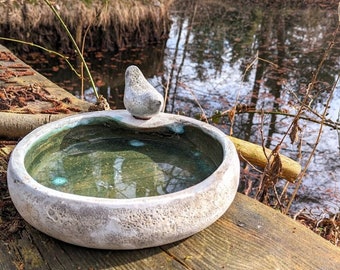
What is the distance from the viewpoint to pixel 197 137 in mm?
2016

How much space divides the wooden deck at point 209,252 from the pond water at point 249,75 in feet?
4.11

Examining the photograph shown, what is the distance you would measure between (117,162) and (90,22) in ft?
19.0

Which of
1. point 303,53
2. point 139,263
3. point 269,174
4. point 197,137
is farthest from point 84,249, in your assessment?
point 303,53

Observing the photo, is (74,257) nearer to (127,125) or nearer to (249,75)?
(127,125)

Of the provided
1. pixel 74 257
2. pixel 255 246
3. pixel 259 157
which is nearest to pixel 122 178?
pixel 74 257

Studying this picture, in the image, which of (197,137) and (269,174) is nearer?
(197,137)

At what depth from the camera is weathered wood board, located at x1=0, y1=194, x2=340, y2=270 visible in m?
1.54

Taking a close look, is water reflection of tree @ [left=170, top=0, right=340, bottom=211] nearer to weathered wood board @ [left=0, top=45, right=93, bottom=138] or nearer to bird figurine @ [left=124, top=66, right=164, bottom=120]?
weathered wood board @ [left=0, top=45, right=93, bottom=138]

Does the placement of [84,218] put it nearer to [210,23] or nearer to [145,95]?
[145,95]

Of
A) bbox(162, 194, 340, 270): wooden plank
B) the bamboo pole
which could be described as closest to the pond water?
the bamboo pole

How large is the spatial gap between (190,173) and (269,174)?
655 mm

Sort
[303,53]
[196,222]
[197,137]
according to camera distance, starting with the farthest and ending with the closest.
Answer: [303,53] → [197,137] → [196,222]

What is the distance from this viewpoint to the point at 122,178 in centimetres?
186

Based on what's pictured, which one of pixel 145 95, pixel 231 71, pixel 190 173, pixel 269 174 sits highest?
pixel 145 95
